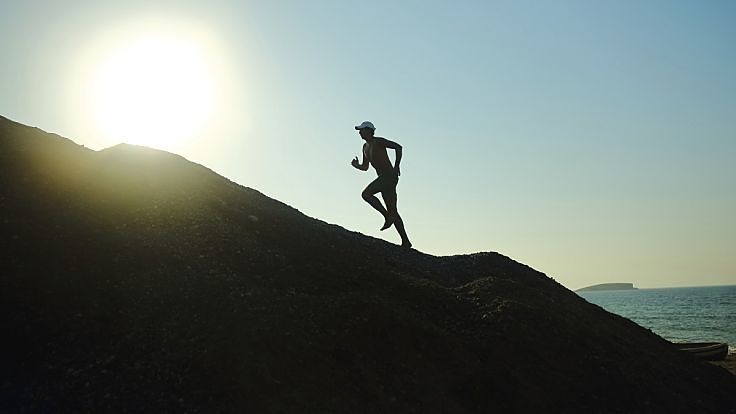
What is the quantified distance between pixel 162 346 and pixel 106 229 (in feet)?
12.4

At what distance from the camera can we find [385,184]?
49.9 feet

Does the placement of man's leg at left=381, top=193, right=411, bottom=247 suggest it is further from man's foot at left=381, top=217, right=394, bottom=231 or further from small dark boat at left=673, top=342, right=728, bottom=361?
small dark boat at left=673, top=342, right=728, bottom=361

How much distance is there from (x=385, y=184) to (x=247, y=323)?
7328mm

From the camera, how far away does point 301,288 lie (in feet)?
34.7

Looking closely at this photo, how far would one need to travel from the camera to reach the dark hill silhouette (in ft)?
24.9

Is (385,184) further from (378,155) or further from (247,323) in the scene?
(247,323)

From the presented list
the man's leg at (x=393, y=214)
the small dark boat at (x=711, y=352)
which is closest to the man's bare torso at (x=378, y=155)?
the man's leg at (x=393, y=214)

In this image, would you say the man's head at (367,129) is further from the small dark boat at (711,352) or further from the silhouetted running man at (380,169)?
the small dark boat at (711,352)

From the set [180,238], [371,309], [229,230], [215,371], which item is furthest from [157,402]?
[229,230]

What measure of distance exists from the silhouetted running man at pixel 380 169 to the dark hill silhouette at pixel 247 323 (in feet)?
5.54

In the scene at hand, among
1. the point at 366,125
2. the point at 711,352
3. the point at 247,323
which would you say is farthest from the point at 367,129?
the point at 711,352

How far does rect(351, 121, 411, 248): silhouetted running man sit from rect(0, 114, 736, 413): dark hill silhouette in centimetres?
169

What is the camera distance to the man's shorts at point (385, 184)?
1519cm

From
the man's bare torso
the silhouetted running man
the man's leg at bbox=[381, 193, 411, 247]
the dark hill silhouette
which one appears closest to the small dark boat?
the dark hill silhouette
